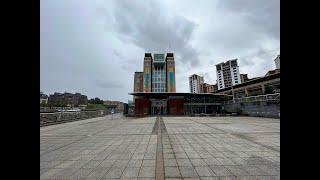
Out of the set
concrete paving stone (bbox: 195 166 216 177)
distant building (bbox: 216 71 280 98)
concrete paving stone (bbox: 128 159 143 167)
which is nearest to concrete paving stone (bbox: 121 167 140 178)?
concrete paving stone (bbox: 128 159 143 167)

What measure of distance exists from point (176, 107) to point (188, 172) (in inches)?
1676

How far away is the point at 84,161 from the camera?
7188mm

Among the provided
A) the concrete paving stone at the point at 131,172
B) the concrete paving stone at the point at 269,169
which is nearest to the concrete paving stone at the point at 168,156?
the concrete paving stone at the point at 131,172

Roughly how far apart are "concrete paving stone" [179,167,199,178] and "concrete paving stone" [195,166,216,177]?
129 mm

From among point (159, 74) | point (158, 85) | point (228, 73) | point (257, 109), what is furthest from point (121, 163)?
point (228, 73)

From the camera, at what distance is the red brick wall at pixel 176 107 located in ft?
158

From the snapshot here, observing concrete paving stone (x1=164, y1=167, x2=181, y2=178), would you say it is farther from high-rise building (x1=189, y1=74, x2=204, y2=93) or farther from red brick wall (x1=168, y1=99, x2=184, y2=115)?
high-rise building (x1=189, y1=74, x2=204, y2=93)

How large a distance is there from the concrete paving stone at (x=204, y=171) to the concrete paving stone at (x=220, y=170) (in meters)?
0.13

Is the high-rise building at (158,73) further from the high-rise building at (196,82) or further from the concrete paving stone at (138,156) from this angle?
the concrete paving stone at (138,156)

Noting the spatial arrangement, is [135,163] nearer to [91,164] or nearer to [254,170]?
[91,164]

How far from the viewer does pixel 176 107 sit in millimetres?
48219
